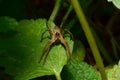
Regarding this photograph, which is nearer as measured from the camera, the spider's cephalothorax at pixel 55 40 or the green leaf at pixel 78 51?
the spider's cephalothorax at pixel 55 40

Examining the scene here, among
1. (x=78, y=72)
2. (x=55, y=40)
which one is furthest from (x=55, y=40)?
(x=78, y=72)

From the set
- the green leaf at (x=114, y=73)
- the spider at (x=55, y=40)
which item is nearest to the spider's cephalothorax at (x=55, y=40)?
the spider at (x=55, y=40)

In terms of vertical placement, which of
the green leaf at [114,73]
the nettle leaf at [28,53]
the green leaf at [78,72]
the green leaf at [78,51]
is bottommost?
the green leaf at [78,51]

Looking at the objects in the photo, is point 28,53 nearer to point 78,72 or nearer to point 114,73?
point 78,72

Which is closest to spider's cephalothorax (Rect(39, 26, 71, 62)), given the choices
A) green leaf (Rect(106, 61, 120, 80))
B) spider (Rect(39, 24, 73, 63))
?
spider (Rect(39, 24, 73, 63))

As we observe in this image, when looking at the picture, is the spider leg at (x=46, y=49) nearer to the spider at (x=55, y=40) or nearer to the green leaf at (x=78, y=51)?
the spider at (x=55, y=40)

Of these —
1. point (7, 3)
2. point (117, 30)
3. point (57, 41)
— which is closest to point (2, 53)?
point (57, 41)

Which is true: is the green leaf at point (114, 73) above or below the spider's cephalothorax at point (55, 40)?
below
